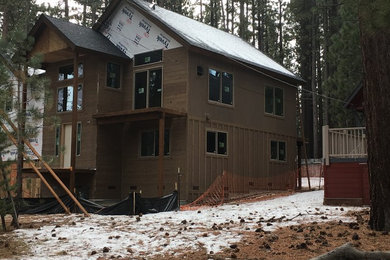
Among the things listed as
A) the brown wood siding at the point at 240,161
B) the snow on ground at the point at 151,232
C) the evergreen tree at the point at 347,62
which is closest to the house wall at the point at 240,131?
the brown wood siding at the point at 240,161

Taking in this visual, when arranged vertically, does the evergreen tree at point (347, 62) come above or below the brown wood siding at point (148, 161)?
above

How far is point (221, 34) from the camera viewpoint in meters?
25.8

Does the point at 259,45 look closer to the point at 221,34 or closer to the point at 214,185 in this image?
A: the point at 221,34

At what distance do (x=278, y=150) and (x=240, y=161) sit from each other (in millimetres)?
3337

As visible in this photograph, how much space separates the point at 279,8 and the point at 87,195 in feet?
110

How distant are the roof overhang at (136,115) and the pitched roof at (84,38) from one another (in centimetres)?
273

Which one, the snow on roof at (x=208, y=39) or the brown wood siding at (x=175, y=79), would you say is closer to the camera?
the brown wood siding at (x=175, y=79)

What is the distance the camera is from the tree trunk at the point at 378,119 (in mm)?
9328

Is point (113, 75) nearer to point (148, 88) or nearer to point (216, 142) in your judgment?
point (148, 88)

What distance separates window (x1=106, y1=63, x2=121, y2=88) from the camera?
20734mm

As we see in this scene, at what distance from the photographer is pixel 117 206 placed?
14945 mm

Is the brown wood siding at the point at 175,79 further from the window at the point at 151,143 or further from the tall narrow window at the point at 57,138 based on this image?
the tall narrow window at the point at 57,138

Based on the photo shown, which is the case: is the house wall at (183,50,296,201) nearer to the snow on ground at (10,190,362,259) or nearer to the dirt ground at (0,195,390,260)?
the snow on ground at (10,190,362,259)

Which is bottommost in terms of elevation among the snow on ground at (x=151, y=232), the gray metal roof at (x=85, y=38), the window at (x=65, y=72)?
the snow on ground at (x=151, y=232)
